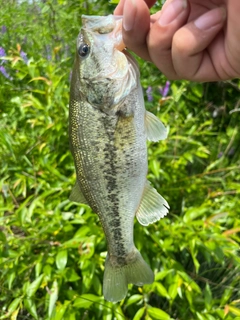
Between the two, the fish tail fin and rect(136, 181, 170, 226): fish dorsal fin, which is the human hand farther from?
the fish tail fin

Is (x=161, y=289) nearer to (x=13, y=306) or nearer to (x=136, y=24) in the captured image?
(x=13, y=306)

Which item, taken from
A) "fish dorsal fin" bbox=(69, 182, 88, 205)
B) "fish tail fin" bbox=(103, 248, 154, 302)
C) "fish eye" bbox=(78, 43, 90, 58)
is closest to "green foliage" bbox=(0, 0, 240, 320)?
"fish tail fin" bbox=(103, 248, 154, 302)

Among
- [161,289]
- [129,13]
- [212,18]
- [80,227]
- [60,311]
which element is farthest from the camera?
[80,227]

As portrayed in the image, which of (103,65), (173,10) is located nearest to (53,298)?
(103,65)

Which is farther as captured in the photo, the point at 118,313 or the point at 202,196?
the point at 202,196

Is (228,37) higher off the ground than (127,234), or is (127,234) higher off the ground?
(228,37)

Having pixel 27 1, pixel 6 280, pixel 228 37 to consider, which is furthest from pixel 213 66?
pixel 27 1

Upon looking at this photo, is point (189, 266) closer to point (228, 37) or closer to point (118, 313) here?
point (118, 313)
